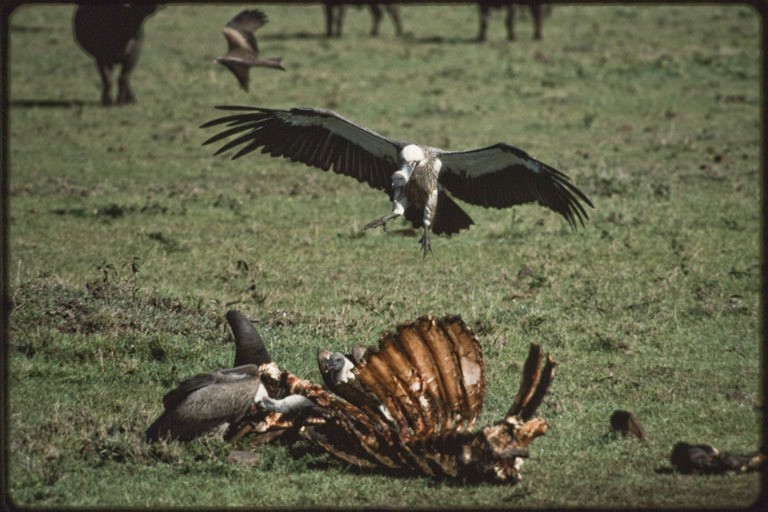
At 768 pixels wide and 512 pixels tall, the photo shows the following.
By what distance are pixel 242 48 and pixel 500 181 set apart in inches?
110

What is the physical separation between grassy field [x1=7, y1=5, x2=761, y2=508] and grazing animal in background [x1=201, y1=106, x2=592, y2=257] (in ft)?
3.15

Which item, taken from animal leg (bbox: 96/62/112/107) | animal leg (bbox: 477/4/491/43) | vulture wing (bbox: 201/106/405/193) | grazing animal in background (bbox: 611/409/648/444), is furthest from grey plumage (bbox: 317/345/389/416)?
animal leg (bbox: 477/4/491/43)

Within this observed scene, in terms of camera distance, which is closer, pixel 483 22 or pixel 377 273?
pixel 377 273

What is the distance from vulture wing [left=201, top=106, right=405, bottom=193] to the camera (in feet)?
24.8

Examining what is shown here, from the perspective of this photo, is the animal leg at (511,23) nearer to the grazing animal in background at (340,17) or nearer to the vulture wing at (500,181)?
the grazing animal in background at (340,17)

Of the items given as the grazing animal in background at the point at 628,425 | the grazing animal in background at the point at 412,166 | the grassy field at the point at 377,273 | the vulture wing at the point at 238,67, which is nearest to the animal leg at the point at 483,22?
the grassy field at the point at 377,273

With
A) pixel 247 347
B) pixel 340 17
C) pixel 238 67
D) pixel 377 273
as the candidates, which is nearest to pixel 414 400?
pixel 247 347

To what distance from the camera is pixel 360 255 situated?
988cm

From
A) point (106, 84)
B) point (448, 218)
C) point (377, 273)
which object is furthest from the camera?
point (106, 84)

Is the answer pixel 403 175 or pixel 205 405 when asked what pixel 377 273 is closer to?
pixel 403 175

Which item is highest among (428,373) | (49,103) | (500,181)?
(49,103)

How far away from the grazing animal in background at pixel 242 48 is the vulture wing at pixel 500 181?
1.80 m

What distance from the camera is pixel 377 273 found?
30.3ft

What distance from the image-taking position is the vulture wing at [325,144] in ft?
24.8
